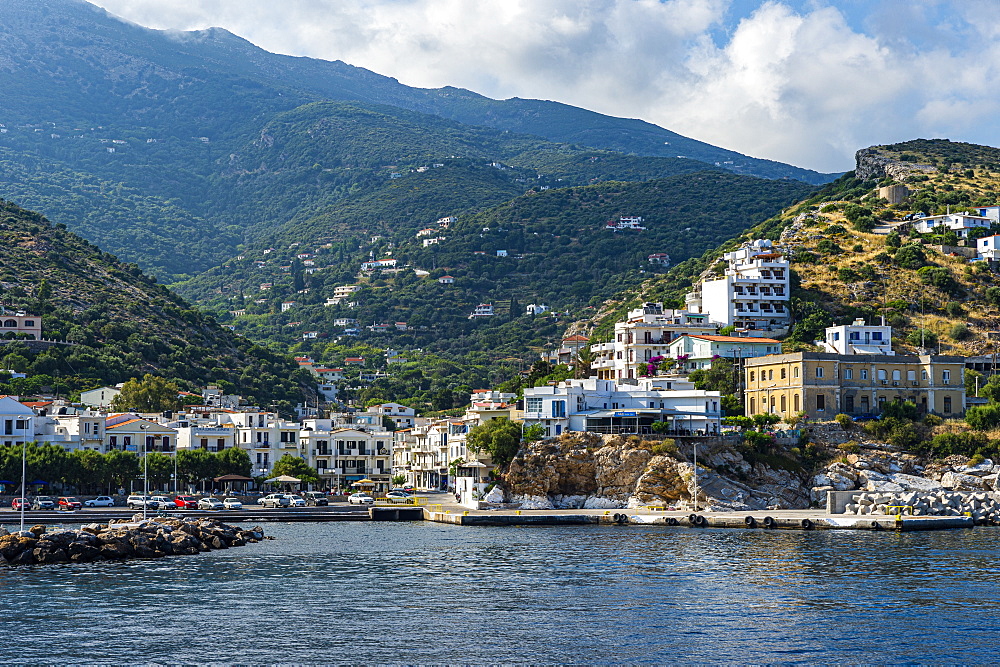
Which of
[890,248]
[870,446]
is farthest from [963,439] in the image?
[890,248]

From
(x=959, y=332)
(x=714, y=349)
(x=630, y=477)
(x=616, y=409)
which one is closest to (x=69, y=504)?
(x=630, y=477)

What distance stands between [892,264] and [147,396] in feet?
251

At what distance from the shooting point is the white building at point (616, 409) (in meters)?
95.1

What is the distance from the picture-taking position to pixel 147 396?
12431cm

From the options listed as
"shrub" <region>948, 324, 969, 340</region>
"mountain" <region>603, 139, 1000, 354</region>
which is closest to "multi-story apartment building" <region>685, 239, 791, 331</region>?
"mountain" <region>603, 139, 1000, 354</region>

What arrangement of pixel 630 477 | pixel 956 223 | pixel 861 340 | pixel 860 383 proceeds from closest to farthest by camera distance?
pixel 630 477 < pixel 860 383 < pixel 861 340 < pixel 956 223

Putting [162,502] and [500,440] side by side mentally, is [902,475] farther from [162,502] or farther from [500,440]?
[162,502]

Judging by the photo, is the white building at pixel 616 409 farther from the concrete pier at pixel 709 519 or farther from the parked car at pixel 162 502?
the parked car at pixel 162 502

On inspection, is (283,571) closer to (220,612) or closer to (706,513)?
(220,612)

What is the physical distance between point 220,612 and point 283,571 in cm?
1199

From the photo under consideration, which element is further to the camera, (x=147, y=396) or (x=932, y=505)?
(x=147, y=396)

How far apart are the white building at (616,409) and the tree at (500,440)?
262 centimetres

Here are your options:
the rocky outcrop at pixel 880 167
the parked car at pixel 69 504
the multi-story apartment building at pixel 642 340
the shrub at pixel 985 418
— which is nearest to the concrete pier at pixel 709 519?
the shrub at pixel 985 418

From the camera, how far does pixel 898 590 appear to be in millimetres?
52906
